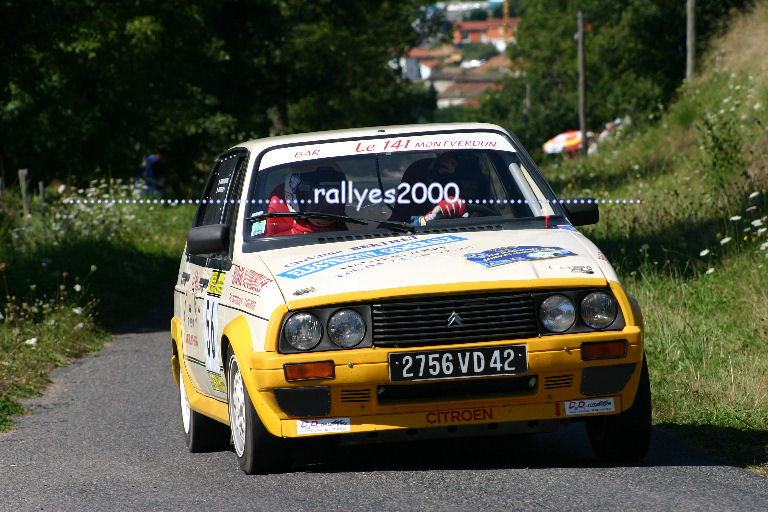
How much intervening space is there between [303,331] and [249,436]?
63 centimetres

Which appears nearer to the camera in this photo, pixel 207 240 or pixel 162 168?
pixel 207 240

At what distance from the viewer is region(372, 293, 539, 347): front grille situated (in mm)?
5996

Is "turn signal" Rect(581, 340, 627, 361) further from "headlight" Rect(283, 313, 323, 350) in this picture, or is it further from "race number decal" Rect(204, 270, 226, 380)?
"race number decal" Rect(204, 270, 226, 380)

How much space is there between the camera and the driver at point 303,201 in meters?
7.14

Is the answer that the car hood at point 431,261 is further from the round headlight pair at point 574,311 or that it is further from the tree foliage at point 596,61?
the tree foliage at point 596,61

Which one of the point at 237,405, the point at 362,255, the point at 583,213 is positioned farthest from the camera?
the point at 583,213

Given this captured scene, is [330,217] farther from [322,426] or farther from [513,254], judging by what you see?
[322,426]

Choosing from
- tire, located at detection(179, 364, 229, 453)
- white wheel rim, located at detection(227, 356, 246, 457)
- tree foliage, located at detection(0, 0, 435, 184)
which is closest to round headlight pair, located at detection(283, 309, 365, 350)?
white wheel rim, located at detection(227, 356, 246, 457)

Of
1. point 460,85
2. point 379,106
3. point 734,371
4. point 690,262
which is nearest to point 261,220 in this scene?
point 734,371

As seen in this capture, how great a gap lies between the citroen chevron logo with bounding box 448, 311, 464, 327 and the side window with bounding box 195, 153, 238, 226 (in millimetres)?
2115

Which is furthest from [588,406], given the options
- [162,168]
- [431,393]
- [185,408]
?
[162,168]

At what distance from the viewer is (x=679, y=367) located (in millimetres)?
8828

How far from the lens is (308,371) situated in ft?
19.6

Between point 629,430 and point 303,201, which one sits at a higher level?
point 303,201
